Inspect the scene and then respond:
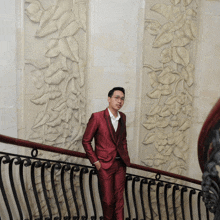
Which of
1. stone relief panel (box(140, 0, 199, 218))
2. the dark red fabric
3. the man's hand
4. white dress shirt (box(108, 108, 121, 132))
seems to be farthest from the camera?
stone relief panel (box(140, 0, 199, 218))

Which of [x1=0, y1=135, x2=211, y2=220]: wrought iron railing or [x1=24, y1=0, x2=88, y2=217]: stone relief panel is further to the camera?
[x1=24, y1=0, x2=88, y2=217]: stone relief panel

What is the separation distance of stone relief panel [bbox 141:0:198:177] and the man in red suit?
1.81 m

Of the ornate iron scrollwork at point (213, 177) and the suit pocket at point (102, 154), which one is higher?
the ornate iron scrollwork at point (213, 177)

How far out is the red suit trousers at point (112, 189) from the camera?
124 inches

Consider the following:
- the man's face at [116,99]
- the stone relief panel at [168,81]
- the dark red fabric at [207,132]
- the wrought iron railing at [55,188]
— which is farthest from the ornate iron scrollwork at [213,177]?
the stone relief panel at [168,81]

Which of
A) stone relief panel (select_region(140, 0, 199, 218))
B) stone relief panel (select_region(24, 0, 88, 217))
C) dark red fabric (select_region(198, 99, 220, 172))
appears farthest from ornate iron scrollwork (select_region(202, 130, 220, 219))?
stone relief panel (select_region(140, 0, 199, 218))

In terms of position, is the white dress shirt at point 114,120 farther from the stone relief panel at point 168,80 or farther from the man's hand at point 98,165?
A: the stone relief panel at point 168,80

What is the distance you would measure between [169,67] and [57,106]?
7.06ft

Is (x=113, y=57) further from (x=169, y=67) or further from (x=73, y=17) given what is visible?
(x=169, y=67)

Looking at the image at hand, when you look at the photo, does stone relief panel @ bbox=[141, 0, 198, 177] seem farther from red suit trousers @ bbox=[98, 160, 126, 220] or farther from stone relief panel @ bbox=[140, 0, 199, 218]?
red suit trousers @ bbox=[98, 160, 126, 220]

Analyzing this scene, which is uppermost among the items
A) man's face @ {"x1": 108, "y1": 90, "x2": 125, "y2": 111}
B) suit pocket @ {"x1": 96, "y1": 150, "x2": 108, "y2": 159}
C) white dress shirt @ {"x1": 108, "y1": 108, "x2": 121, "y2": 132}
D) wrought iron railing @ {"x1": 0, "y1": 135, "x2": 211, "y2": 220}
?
man's face @ {"x1": 108, "y1": 90, "x2": 125, "y2": 111}

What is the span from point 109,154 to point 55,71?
146 cm

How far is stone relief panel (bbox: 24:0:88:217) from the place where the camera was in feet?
12.2

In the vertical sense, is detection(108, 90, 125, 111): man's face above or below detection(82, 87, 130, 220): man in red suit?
above
